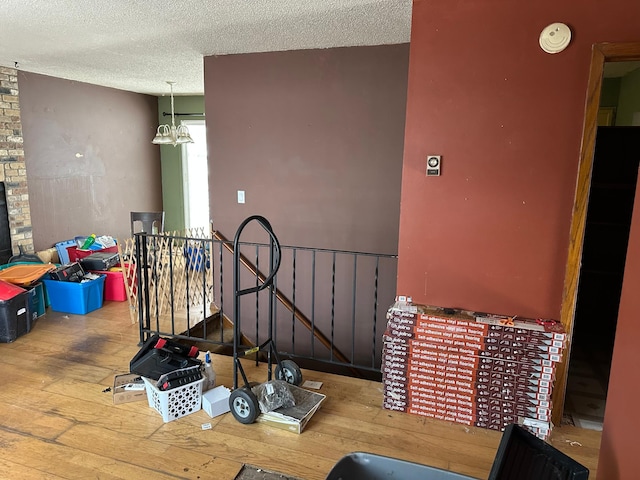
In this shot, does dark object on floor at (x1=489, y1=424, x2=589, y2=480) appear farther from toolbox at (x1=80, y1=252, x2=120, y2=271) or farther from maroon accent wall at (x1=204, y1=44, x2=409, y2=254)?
toolbox at (x1=80, y1=252, x2=120, y2=271)

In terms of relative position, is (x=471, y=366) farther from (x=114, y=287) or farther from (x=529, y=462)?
(x=114, y=287)

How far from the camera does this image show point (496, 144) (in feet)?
8.05

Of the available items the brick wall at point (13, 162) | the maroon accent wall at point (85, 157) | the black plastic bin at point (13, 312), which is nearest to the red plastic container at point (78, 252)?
the maroon accent wall at point (85, 157)

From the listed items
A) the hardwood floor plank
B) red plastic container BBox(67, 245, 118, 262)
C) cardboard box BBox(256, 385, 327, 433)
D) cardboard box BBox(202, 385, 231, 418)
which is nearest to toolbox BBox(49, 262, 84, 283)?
red plastic container BBox(67, 245, 118, 262)

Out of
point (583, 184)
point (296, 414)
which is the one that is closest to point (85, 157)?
point (296, 414)

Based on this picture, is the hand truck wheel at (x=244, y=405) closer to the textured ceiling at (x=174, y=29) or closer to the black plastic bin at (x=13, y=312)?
the black plastic bin at (x=13, y=312)

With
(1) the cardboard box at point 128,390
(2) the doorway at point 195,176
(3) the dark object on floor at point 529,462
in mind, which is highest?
(2) the doorway at point 195,176

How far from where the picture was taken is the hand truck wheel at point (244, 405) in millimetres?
2486

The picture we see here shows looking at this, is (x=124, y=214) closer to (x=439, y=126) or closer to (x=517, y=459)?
(x=439, y=126)

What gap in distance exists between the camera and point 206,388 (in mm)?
2832

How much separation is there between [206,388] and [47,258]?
11.8ft

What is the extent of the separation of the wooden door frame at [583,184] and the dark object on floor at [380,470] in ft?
3.79

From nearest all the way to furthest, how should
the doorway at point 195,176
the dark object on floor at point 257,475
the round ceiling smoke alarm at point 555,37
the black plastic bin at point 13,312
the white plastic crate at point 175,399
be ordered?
the dark object on floor at point 257,475
the round ceiling smoke alarm at point 555,37
the white plastic crate at point 175,399
the black plastic bin at point 13,312
the doorway at point 195,176

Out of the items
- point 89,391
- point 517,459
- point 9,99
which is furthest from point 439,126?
point 9,99
